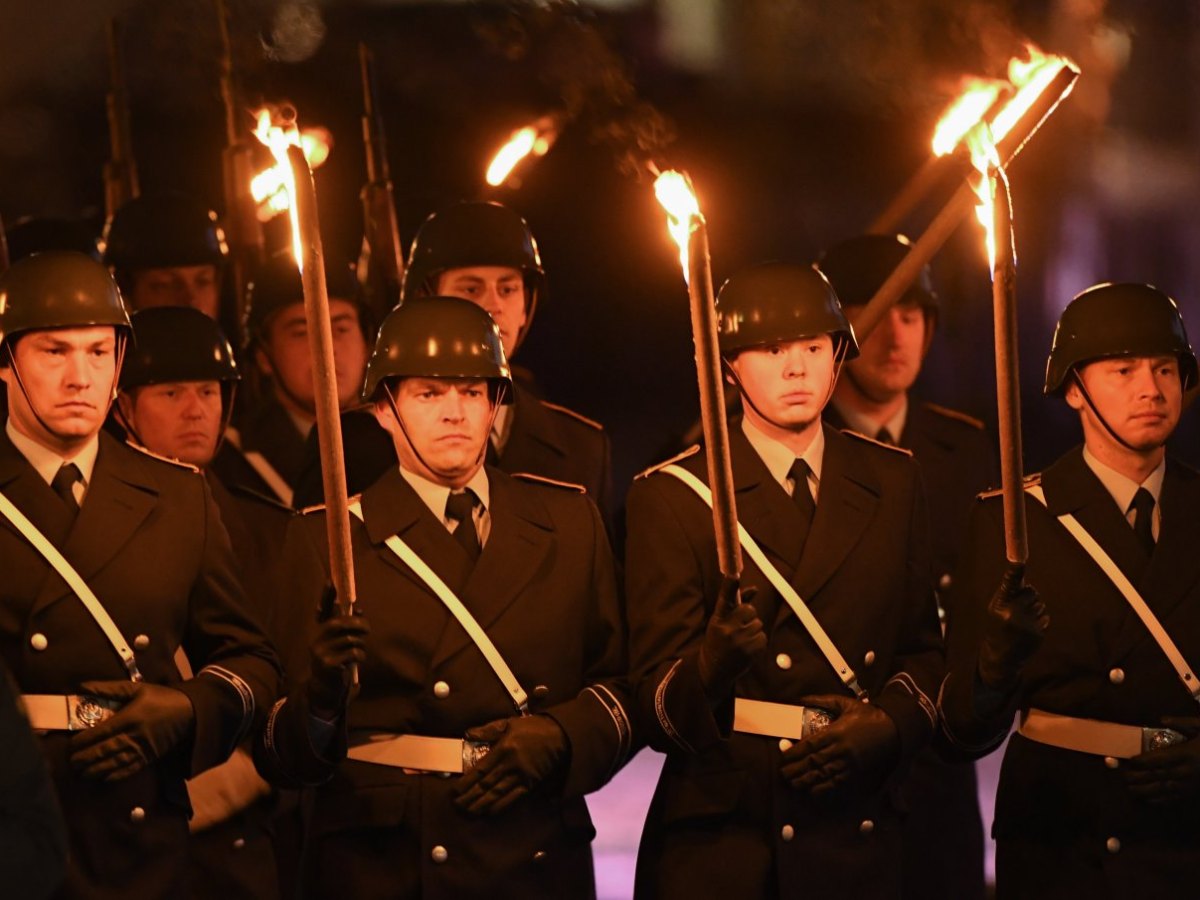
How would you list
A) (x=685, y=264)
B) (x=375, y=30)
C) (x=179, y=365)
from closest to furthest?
(x=685, y=264) → (x=179, y=365) → (x=375, y=30)

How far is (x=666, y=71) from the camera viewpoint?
12562 mm

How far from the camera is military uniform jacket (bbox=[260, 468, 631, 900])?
6.21 metres

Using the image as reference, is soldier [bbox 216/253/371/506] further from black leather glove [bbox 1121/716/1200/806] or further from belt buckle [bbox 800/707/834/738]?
black leather glove [bbox 1121/716/1200/806]

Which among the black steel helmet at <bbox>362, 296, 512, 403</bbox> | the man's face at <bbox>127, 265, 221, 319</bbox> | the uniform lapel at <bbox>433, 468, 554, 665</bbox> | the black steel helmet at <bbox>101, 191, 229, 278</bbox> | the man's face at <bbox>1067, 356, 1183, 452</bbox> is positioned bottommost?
the uniform lapel at <bbox>433, 468, 554, 665</bbox>

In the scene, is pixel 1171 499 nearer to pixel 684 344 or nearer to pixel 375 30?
pixel 684 344

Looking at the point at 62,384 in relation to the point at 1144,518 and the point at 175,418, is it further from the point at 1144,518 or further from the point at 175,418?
the point at 1144,518

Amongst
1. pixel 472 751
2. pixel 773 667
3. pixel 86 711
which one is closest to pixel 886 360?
pixel 773 667

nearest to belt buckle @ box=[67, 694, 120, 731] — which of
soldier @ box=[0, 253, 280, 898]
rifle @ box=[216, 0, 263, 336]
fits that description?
soldier @ box=[0, 253, 280, 898]

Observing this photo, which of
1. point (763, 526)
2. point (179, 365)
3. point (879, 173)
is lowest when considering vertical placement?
point (763, 526)

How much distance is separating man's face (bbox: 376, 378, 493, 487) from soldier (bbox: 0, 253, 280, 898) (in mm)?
619

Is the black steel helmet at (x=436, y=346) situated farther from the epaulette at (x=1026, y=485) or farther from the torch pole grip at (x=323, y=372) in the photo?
the epaulette at (x=1026, y=485)

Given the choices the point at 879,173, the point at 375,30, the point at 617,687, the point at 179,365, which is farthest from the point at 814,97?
the point at 617,687

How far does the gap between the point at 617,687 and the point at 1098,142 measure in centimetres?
734

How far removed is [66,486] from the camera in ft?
20.2
